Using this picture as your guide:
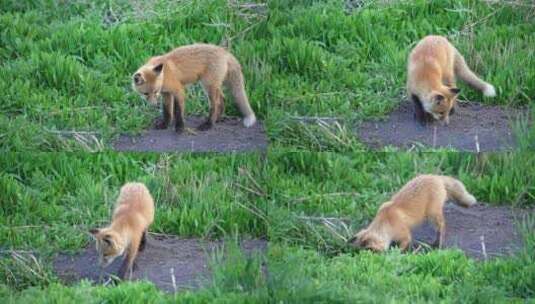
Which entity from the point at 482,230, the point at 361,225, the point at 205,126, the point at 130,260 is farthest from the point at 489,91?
the point at 130,260

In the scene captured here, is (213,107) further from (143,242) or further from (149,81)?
(143,242)

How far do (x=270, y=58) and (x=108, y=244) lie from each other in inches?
36.7

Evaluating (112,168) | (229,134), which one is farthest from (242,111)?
(112,168)

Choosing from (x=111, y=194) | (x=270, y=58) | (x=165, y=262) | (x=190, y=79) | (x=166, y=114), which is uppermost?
(x=270, y=58)

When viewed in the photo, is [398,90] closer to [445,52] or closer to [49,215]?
[445,52]

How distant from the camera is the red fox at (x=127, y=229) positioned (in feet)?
22.6

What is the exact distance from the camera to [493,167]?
6.88 metres

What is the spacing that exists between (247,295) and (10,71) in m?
1.25

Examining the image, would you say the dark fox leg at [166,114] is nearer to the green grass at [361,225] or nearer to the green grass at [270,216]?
the green grass at [270,216]

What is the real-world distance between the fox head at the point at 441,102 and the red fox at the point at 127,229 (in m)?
1.11

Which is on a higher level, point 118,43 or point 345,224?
point 118,43

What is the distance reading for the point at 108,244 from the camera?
22.5 feet

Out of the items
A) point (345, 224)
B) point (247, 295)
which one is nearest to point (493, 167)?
point (345, 224)

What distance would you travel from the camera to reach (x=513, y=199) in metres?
6.87
